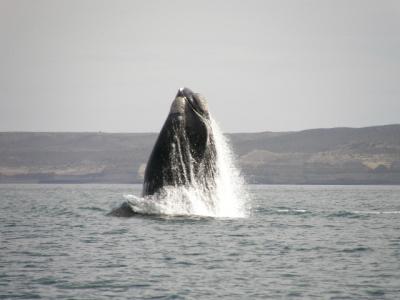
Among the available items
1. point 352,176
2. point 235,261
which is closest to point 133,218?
point 235,261

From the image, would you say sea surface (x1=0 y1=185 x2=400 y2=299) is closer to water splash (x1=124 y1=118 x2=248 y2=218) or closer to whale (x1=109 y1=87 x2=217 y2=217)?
water splash (x1=124 y1=118 x2=248 y2=218)

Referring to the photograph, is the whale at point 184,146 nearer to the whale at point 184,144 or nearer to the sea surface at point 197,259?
the whale at point 184,144

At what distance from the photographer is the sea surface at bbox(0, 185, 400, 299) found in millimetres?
16172

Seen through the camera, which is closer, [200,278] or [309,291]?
[309,291]

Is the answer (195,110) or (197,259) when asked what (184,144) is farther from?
(197,259)

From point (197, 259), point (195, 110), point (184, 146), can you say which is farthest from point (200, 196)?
point (197, 259)

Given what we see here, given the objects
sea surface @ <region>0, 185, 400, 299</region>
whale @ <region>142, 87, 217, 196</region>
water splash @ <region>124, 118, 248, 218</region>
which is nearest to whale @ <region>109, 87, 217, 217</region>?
whale @ <region>142, 87, 217, 196</region>

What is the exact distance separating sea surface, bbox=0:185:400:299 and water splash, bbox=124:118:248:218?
349 mm

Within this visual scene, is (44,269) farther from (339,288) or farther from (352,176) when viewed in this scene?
(352,176)

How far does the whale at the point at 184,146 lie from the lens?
22438mm

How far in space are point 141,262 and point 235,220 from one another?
830 centimetres

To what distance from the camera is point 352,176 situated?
7259 inches

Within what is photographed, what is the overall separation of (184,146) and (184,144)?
0.05 meters

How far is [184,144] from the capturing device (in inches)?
886
